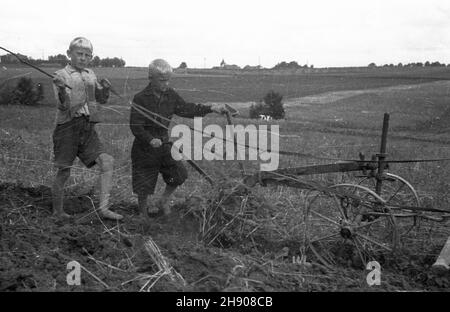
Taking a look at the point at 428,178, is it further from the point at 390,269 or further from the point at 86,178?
the point at 86,178

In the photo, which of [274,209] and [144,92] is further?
[144,92]

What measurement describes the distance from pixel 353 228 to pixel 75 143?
10.1 ft

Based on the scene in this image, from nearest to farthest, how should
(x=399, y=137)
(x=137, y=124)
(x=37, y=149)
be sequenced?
(x=137, y=124) < (x=37, y=149) < (x=399, y=137)

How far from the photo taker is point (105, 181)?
577 centimetres

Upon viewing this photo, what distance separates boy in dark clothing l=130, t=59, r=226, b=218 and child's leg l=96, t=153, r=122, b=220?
0.37 metres

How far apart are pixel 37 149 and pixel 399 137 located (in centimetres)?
1064

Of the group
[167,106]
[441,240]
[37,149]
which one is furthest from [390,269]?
[37,149]

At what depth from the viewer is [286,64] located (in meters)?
55.5

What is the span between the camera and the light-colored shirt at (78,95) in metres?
5.55

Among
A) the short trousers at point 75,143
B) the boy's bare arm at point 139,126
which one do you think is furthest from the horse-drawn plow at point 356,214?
the short trousers at point 75,143

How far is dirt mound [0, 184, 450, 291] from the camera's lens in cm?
399

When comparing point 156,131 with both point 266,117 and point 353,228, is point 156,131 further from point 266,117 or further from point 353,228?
point 266,117

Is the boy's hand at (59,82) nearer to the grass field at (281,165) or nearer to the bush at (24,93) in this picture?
the grass field at (281,165)

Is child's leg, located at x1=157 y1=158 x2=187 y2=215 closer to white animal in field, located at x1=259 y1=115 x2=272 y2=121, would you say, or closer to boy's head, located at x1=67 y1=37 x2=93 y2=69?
boy's head, located at x1=67 y1=37 x2=93 y2=69
